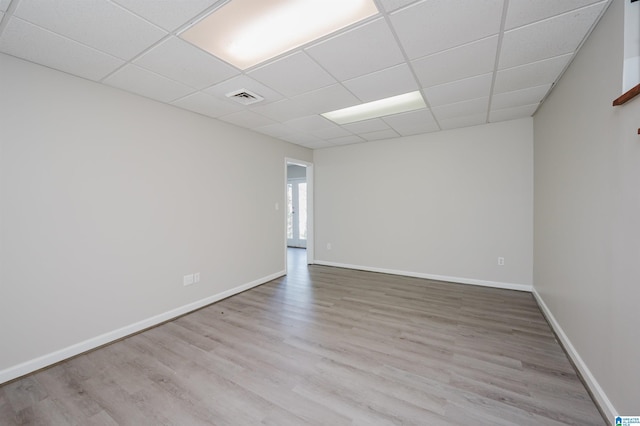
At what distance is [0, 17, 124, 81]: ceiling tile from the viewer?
5.82ft

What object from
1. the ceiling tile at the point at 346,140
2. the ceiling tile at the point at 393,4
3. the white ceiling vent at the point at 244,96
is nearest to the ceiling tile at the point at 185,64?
the white ceiling vent at the point at 244,96

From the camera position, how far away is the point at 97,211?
2.48m

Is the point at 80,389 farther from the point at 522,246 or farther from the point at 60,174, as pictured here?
the point at 522,246

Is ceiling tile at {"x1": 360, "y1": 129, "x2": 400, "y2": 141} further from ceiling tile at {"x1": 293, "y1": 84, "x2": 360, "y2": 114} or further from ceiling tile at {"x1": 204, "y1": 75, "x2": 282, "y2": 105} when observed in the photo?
ceiling tile at {"x1": 204, "y1": 75, "x2": 282, "y2": 105}

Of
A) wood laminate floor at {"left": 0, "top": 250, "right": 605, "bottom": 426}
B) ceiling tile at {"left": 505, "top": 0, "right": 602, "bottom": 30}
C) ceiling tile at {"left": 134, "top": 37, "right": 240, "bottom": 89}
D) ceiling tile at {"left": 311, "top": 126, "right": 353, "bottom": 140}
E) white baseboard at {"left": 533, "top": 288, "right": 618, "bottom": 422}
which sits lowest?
wood laminate floor at {"left": 0, "top": 250, "right": 605, "bottom": 426}

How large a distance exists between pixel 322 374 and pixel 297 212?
259 inches

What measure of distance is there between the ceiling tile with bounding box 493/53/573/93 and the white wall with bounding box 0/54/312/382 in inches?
137

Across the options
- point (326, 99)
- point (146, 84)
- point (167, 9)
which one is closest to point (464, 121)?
point (326, 99)

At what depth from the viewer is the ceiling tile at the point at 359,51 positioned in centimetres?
185

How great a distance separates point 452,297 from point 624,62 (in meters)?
3.04

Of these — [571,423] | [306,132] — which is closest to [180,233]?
[306,132]

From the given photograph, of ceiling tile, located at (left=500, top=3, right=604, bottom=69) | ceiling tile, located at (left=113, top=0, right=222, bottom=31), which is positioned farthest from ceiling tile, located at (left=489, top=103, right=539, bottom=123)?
ceiling tile, located at (left=113, top=0, right=222, bottom=31)

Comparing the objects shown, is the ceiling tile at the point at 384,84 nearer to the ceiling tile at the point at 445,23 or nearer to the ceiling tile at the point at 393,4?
the ceiling tile at the point at 445,23

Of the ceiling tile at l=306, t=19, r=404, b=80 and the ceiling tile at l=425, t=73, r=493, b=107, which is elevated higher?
the ceiling tile at l=425, t=73, r=493, b=107
